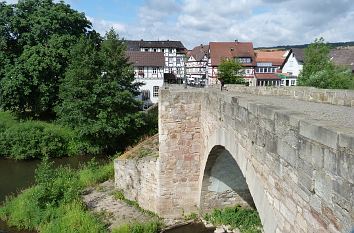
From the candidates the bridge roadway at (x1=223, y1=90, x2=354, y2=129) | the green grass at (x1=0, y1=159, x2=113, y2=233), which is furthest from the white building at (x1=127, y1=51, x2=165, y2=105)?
the bridge roadway at (x1=223, y1=90, x2=354, y2=129)

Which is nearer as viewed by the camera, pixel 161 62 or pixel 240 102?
pixel 240 102

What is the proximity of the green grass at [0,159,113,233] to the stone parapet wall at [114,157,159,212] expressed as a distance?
1.77 m

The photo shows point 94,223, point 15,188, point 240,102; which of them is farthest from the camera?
point 15,188

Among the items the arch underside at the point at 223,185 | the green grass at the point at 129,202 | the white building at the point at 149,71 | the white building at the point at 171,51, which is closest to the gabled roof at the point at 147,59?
the white building at the point at 149,71

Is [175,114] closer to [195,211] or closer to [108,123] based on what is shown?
[195,211]

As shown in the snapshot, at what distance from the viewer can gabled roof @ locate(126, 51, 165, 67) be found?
44.6 metres

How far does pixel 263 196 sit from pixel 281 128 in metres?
1.43

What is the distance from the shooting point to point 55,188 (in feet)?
48.0

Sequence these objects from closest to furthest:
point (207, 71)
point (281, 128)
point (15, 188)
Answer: point (281, 128), point (15, 188), point (207, 71)

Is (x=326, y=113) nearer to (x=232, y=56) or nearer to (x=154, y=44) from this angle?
(x=232, y=56)

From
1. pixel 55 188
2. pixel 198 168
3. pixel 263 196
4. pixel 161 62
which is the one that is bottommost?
pixel 55 188

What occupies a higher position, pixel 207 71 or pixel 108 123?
pixel 207 71

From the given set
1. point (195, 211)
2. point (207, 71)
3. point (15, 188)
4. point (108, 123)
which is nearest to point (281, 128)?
point (195, 211)

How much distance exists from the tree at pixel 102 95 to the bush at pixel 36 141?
5.47 feet
